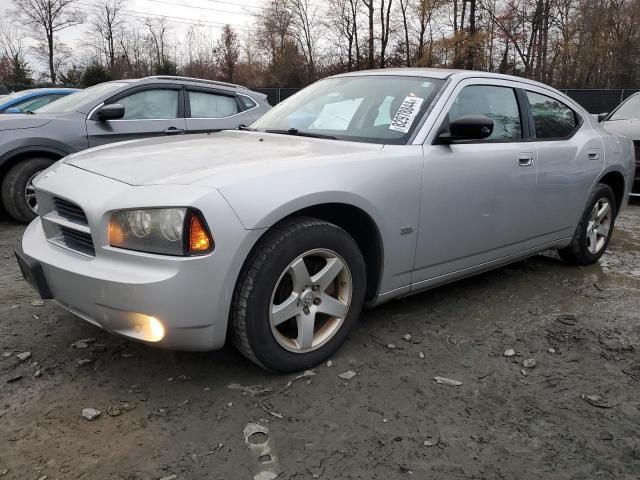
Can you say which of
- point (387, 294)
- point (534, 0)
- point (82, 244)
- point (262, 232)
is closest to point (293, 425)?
point (262, 232)

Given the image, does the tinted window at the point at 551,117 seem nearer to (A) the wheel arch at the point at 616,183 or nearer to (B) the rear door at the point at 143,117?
(A) the wheel arch at the point at 616,183

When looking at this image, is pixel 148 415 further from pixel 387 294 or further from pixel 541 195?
pixel 541 195

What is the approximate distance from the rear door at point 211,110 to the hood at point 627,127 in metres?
5.20

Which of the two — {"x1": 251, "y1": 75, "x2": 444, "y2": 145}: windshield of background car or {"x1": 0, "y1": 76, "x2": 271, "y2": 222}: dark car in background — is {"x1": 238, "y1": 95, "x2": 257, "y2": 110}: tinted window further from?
{"x1": 251, "y1": 75, "x2": 444, "y2": 145}: windshield of background car

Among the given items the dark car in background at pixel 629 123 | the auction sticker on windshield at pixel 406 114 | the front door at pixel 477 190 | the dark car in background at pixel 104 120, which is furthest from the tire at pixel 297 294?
the dark car in background at pixel 629 123

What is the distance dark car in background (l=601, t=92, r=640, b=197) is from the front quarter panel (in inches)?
219

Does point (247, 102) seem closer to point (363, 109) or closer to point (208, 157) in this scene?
point (363, 109)

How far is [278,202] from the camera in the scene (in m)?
2.27

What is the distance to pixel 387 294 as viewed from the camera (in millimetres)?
2887

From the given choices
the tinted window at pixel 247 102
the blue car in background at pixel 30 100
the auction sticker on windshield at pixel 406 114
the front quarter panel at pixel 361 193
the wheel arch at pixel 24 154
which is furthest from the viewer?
the blue car in background at pixel 30 100

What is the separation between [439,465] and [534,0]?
135 feet

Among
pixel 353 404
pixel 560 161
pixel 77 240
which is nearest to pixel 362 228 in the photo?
pixel 353 404

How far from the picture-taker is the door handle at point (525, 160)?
344 cm

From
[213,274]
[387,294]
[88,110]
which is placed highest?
[88,110]
